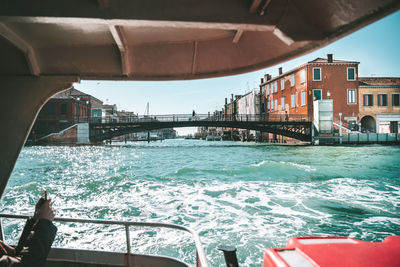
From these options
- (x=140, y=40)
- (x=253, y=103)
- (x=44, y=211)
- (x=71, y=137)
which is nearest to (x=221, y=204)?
(x=140, y=40)

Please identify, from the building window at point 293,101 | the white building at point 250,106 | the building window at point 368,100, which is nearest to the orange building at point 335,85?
the building window at point 368,100

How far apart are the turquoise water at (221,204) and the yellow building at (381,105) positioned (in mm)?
19875

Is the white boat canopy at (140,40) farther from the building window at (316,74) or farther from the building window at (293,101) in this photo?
the building window at (293,101)

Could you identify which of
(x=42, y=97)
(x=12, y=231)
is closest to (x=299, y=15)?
(x=42, y=97)

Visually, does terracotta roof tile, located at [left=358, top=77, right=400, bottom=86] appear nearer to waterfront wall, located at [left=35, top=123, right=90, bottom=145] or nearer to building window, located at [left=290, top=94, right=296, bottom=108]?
building window, located at [left=290, top=94, right=296, bottom=108]

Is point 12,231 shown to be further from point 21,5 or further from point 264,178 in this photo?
point 264,178

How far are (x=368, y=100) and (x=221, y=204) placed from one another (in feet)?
111

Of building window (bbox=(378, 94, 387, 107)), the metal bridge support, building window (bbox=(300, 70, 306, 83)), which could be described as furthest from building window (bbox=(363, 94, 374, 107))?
the metal bridge support

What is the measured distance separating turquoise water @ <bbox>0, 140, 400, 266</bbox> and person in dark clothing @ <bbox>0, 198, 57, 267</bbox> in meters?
5.01

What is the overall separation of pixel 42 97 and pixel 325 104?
113 feet

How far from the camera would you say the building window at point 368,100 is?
34.9m

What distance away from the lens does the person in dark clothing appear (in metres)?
1.66

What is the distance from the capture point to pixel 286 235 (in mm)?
7383

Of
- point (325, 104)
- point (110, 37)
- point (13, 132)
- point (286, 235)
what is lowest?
point (286, 235)
